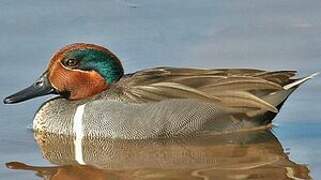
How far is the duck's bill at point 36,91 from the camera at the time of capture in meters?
8.16

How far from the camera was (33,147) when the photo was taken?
7.90 metres

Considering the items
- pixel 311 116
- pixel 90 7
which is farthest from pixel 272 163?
pixel 90 7

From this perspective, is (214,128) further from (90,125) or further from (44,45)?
(44,45)

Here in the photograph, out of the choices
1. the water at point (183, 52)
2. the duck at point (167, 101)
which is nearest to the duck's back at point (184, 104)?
the duck at point (167, 101)

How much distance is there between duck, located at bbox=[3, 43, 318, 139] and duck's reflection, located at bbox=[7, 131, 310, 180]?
0.08m

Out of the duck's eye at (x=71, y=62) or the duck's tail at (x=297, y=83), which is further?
the duck's eye at (x=71, y=62)

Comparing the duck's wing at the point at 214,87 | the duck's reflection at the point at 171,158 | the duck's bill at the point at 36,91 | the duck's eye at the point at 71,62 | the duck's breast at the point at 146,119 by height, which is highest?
the duck's eye at the point at 71,62

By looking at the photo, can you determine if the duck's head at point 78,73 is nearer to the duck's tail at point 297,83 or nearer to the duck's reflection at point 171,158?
the duck's reflection at point 171,158

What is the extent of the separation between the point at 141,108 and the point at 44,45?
1557mm

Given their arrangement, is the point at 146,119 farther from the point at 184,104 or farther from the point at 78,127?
the point at 78,127

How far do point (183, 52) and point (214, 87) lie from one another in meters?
1.15

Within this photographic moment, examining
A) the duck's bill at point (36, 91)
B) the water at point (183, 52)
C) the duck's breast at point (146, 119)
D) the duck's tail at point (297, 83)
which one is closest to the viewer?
the water at point (183, 52)

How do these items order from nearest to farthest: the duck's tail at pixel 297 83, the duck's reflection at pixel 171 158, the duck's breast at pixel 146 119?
1. the duck's reflection at pixel 171 158
2. the duck's tail at pixel 297 83
3. the duck's breast at pixel 146 119

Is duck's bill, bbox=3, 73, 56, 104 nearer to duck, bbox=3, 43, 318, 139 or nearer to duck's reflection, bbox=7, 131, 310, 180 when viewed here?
duck, bbox=3, 43, 318, 139
